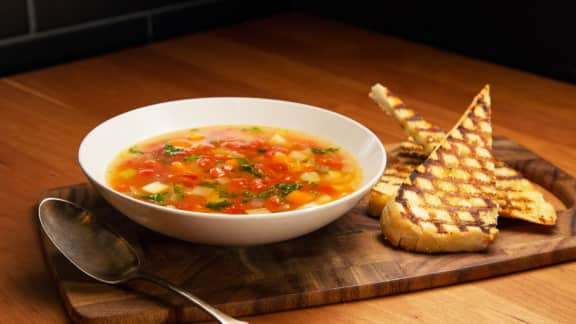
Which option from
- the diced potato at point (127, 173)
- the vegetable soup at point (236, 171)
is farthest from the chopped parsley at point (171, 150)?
the diced potato at point (127, 173)

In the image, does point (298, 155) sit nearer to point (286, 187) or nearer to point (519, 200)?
point (286, 187)

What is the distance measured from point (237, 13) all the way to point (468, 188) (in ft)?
6.49

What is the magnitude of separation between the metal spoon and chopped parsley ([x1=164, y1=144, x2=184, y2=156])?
0.24 metres

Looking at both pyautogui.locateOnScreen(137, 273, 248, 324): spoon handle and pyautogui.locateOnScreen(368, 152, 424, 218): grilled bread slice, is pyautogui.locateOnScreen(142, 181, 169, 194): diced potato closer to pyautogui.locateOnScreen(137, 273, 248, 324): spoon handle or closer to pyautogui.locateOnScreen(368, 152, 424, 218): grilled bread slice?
pyautogui.locateOnScreen(137, 273, 248, 324): spoon handle

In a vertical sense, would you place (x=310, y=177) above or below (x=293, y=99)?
above

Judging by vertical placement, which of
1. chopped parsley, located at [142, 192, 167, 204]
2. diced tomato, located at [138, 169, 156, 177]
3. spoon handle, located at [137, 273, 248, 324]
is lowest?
spoon handle, located at [137, 273, 248, 324]

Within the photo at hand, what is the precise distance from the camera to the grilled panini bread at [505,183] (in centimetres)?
165

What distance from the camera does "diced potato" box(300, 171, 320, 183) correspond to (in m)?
1.61

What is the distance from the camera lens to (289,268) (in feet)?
4.86

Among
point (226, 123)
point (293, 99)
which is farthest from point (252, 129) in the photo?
point (293, 99)

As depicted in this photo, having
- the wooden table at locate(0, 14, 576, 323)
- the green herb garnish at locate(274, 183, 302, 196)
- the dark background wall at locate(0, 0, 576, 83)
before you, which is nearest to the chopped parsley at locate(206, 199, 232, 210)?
the green herb garnish at locate(274, 183, 302, 196)

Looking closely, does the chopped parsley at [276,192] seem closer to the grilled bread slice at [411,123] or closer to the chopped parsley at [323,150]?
the chopped parsley at [323,150]

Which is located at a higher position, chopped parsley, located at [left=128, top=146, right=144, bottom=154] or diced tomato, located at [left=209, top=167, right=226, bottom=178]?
diced tomato, located at [left=209, top=167, right=226, bottom=178]

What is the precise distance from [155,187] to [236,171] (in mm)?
176
